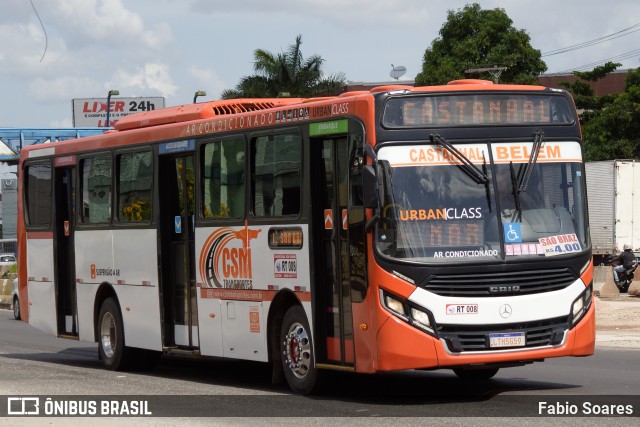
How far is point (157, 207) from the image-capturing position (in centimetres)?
1689

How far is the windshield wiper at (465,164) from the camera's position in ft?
41.2

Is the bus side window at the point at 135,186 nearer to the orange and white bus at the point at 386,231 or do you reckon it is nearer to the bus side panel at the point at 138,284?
the bus side panel at the point at 138,284

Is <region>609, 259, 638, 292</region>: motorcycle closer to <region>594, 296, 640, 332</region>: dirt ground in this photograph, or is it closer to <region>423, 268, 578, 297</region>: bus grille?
<region>594, 296, 640, 332</region>: dirt ground

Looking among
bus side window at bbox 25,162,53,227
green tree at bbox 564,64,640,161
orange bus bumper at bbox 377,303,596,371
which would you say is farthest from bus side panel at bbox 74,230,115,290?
green tree at bbox 564,64,640,161

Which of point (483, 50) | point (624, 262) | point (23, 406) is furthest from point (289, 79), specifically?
point (23, 406)

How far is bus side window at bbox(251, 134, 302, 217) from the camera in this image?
13828 millimetres

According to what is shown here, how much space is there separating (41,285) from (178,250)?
4.48 metres

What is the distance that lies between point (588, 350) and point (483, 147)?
2.26m

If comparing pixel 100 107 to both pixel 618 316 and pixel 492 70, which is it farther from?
pixel 618 316

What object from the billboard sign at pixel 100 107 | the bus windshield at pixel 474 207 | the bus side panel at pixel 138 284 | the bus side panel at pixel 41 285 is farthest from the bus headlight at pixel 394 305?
the billboard sign at pixel 100 107

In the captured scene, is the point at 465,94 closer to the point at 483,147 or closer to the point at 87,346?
the point at 483,147

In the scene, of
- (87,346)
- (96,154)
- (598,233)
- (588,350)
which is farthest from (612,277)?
(588,350)

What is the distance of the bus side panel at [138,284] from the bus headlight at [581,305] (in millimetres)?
6175

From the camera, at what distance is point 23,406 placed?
13.2 metres
